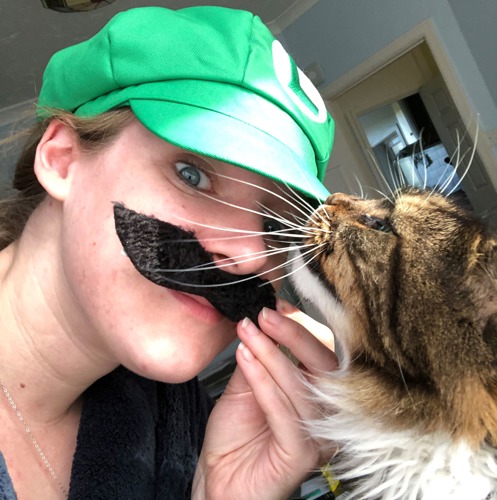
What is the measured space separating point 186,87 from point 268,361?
0.41 m

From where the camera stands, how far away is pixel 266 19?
3.87 metres

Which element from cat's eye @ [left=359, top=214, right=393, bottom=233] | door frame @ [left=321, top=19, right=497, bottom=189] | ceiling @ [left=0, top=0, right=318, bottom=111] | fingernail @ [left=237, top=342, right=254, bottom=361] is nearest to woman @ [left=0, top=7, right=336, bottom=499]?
fingernail @ [left=237, top=342, right=254, bottom=361]

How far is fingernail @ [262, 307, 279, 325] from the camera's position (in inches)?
29.1

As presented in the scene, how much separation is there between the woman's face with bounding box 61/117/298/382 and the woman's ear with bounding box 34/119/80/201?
0.03 meters

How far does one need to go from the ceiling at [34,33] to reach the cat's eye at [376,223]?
2.51m

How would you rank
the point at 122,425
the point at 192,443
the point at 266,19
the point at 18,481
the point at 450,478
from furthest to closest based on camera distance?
the point at 266,19
the point at 192,443
the point at 122,425
the point at 18,481
the point at 450,478

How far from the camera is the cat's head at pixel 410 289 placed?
0.71 m

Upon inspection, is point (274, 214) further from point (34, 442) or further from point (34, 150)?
point (34, 442)

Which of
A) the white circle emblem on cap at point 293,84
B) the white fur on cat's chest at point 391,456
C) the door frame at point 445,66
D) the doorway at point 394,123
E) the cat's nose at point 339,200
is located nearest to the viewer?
the white fur on cat's chest at point 391,456

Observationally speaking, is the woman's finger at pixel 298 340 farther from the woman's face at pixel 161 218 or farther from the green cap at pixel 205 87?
the green cap at pixel 205 87

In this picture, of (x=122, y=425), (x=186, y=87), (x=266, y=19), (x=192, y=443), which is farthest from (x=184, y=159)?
(x=266, y=19)

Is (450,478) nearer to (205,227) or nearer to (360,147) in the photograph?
(205,227)

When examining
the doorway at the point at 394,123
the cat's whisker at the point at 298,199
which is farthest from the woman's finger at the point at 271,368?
the doorway at the point at 394,123

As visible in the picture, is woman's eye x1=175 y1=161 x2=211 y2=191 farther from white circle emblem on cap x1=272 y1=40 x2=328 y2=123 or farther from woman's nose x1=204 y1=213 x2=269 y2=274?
white circle emblem on cap x1=272 y1=40 x2=328 y2=123
